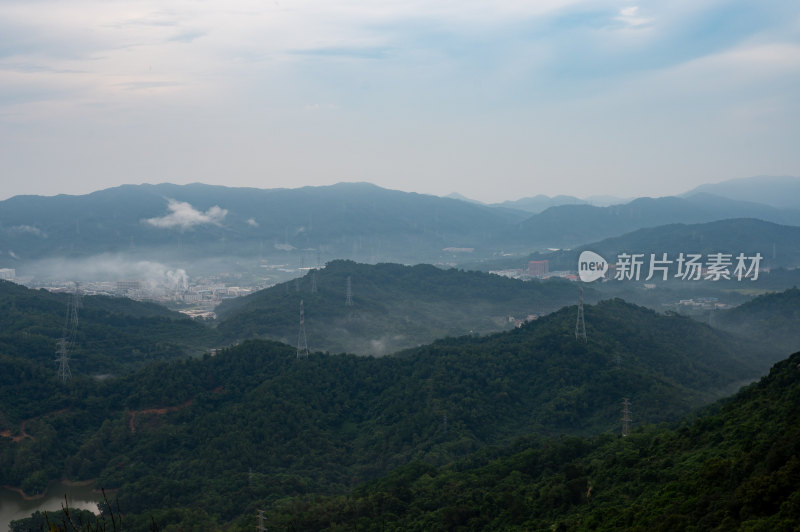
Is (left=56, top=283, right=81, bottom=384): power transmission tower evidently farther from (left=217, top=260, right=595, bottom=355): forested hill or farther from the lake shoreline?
(left=217, top=260, right=595, bottom=355): forested hill

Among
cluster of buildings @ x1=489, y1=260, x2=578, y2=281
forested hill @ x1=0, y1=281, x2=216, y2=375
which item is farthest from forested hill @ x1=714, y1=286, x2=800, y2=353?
cluster of buildings @ x1=489, y1=260, x2=578, y2=281

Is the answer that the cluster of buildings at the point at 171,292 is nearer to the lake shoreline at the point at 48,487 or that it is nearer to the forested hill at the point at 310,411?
the forested hill at the point at 310,411

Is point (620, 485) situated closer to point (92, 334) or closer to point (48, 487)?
point (48, 487)

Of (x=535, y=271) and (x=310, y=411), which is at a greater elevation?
(x=535, y=271)

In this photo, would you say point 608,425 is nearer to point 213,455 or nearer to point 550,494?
point 550,494

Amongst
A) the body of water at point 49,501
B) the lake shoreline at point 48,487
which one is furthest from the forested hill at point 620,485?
the lake shoreline at point 48,487

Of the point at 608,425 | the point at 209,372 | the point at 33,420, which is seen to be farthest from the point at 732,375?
the point at 33,420

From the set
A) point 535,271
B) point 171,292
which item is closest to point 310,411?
point 171,292
